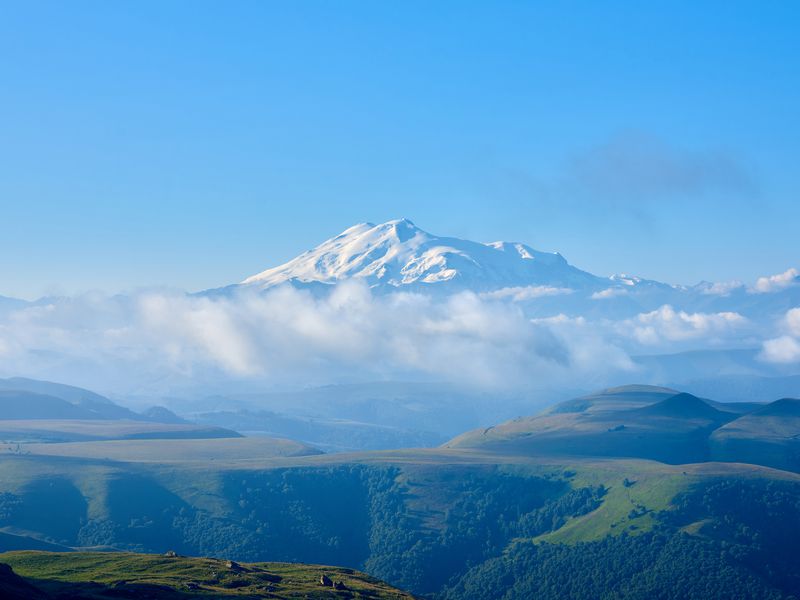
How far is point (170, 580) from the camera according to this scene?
563ft

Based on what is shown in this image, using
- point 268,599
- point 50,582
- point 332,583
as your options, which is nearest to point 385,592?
point 332,583

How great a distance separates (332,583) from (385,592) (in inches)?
421

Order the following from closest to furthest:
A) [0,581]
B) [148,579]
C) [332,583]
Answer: [0,581]
[148,579]
[332,583]

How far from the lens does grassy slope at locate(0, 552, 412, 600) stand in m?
157

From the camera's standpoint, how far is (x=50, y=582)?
533 ft

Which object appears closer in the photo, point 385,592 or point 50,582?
point 50,582

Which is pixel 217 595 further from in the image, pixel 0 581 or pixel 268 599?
pixel 0 581

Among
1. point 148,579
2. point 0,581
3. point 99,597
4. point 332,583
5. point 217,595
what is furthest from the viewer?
point 332,583

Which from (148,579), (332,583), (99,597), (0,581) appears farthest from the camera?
(332,583)

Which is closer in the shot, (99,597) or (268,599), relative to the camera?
(99,597)

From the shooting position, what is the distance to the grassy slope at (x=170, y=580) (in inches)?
6186

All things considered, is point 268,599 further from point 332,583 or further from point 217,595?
point 332,583

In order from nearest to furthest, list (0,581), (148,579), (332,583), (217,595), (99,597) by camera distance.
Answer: (0,581) < (99,597) < (217,595) < (148,579) < (332,583)

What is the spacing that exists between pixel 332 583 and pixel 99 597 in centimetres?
6107
